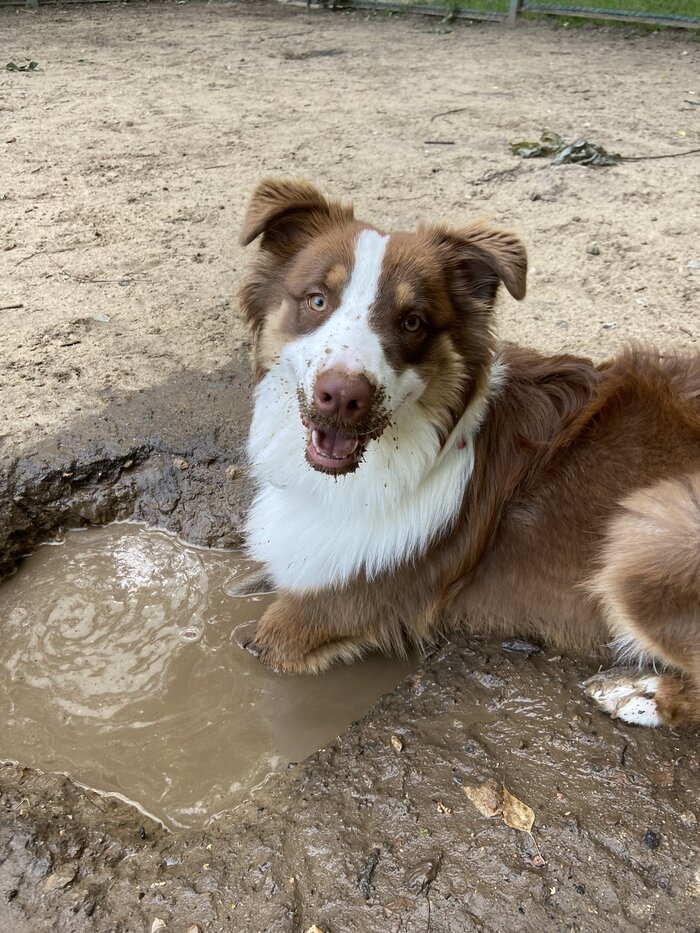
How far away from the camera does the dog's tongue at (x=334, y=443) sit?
237 centimetres

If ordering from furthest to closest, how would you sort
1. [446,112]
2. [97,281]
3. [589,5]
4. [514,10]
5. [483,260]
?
[589,5] → [514,10] → [446,112] → [97,281] → [483,260]

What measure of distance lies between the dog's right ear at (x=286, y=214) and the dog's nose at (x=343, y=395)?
759 millimetres

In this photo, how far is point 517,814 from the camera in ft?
8.02

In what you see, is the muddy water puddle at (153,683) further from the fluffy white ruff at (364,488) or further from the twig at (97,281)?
the twig at (97,281)

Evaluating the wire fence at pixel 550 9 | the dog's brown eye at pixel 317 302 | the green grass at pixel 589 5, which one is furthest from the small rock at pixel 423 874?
the green grass at pixel 589 5

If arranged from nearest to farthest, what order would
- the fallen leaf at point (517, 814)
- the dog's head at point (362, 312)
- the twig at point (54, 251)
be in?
the dog's head at point (362, 312)
the fallen leaf at point (517, 814)
the twig at point (54, 251)

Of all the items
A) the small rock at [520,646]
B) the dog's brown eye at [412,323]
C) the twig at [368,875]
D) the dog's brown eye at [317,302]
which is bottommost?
the twig at [368,875]

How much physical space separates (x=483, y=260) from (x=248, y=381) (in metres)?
1.90

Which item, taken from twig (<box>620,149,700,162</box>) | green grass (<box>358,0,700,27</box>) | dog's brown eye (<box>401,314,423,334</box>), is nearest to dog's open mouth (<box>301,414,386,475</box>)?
dog's brown eye (<box>401,314,423,334</box>)

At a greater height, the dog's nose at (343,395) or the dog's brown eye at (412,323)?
the dog's brown eye at (412,323)

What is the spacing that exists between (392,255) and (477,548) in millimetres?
1179

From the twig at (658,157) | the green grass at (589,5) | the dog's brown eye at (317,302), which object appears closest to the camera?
the dog's brown eye at (317,302)

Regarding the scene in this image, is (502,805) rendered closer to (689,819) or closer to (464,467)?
(689,819)

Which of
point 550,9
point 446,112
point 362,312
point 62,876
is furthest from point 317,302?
point 550,9
